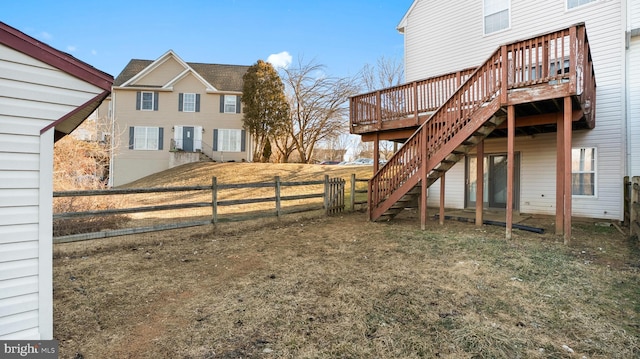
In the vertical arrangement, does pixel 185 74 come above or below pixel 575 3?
above

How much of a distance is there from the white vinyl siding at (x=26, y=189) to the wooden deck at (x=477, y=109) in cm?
665

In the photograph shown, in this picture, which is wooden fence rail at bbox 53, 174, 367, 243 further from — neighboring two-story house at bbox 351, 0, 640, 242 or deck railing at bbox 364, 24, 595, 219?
neighboring two-story house at bbox 351, 0, 640, 242

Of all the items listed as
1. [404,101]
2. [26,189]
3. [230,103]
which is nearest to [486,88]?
[404,101]

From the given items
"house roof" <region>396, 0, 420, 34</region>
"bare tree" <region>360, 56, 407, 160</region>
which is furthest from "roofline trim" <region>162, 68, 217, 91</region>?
"house roof" <region>396, 0, 420, 34</region>

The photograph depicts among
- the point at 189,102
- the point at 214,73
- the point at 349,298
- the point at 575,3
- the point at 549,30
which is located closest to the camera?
the point at 349,298

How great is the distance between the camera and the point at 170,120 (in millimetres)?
22266

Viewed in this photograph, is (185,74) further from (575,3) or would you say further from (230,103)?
(575,3)

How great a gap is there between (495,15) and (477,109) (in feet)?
19.2

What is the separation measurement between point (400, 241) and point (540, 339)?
3.60 metres

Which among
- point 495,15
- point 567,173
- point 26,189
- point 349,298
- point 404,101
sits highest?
point 495,15

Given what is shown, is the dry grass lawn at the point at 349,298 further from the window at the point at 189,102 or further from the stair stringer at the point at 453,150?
the window at the point at 189,102

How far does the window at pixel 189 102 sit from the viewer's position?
2236cm

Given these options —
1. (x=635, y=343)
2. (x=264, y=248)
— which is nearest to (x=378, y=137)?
(x=264, y=248)

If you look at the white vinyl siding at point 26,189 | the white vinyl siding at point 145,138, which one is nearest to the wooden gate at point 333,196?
the white vinyl siding at point 26,189
